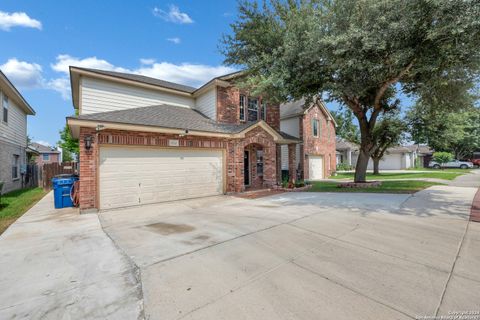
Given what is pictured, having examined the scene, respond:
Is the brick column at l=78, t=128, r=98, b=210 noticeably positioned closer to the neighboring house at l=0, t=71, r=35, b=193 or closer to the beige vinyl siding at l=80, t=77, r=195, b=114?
the beige vinyl siding at l=80, t=77, r=195, b=114

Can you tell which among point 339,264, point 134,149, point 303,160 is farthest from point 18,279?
point 303,160

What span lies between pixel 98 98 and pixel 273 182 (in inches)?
371

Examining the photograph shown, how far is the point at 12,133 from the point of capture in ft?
41.3

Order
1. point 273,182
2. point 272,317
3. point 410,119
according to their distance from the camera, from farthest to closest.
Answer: point 410,119 < point 273,182 < point 272,317

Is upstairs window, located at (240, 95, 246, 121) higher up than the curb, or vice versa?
upstairs window, located at (240, 95, 246, 121)

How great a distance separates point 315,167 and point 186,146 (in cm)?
1382

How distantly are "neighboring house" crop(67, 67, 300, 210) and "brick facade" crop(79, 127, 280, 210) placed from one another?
1.1 inches

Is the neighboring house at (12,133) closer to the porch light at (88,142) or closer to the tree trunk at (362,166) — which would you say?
the porch light at (88,142)

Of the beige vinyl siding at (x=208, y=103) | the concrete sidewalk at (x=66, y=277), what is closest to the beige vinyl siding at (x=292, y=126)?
the beige vinyl siding at (x=208, y=103)

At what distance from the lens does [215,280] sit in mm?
2951

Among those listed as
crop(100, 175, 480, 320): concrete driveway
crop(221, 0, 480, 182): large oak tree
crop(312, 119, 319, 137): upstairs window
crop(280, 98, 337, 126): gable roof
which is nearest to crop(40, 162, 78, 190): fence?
crop(100, 175, 480, 320): concrete driveway

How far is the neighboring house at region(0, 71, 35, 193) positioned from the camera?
1109 centimetres

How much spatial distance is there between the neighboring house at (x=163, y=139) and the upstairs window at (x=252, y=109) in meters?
0.06

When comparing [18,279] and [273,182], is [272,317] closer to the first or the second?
[18,279]
